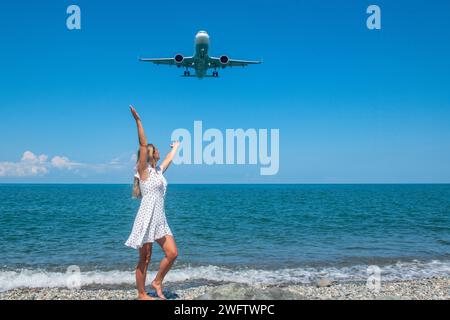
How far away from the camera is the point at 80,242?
17922 mm

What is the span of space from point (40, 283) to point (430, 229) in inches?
867

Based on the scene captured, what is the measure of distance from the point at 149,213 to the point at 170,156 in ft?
3.36

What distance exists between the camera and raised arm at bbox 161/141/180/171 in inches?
228

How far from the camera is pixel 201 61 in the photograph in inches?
1077

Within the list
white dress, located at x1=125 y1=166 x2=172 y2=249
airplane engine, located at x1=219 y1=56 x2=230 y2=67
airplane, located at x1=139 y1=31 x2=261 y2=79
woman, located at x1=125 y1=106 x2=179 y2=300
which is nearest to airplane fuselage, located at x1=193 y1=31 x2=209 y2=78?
airplane, located at x1=139 y1=31 x2=261 y2=79

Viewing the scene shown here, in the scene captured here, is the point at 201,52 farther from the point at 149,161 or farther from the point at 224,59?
the point at 149,161

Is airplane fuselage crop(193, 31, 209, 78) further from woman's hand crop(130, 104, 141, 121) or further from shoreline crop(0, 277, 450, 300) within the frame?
woman's hand crop(130, 104, 141, 121)

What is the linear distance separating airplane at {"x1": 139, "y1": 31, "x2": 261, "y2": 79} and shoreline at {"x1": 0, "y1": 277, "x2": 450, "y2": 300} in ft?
66.2

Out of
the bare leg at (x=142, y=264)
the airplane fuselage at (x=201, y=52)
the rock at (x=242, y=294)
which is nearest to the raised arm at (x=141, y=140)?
the bare leg at (x=142, y=264)

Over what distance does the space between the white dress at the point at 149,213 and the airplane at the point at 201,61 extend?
22.6 metres
